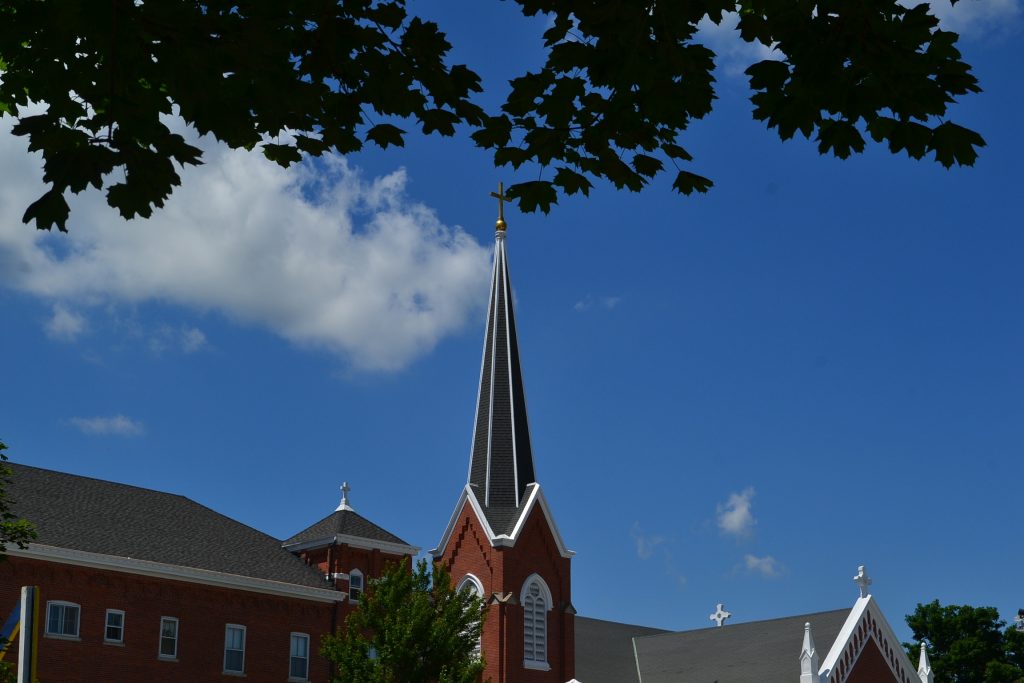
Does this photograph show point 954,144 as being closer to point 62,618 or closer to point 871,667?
point 62,618

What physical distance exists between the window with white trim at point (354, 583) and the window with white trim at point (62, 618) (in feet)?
35.4

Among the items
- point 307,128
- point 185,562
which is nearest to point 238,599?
point 185,562

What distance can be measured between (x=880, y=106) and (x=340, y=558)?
4104cm

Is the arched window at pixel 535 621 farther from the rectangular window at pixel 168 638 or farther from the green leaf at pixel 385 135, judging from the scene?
the green leaf at pixel 385 135

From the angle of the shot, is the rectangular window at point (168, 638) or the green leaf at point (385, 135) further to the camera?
the rectangular window at point (168, 638)

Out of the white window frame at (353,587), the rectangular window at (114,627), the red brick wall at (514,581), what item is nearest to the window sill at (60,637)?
the rectangular window at (114,627)

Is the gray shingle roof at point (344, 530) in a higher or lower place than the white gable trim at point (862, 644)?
higher

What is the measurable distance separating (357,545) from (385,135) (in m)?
39.4

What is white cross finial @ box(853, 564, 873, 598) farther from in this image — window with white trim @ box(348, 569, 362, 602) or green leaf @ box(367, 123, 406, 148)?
green leaf @ box(367, 123, 406, 148)

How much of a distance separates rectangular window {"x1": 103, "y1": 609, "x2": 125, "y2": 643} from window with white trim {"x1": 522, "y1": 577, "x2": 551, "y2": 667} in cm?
1431

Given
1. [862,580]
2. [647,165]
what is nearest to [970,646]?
[862,580]

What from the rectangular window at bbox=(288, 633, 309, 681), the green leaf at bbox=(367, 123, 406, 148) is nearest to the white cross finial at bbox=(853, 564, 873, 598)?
the rectangular window at bbox=(288, 633, 309, 681)

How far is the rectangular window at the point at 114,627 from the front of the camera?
40000mm

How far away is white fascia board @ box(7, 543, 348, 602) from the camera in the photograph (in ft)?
128
